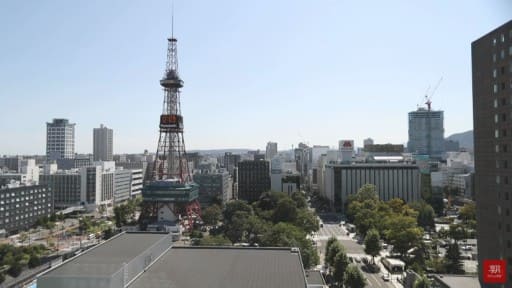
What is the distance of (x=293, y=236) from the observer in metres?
37.8

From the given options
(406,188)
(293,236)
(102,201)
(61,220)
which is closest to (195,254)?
(293,236)

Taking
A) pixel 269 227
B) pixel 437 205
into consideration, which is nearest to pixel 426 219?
pixel 437 205

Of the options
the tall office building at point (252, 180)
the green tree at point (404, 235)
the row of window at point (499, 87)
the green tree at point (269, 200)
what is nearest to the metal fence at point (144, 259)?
the row of window at point (499, 87)

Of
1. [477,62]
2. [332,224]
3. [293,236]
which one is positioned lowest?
[332,224]

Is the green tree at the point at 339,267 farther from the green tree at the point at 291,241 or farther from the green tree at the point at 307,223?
the green tree at the point at 307,223

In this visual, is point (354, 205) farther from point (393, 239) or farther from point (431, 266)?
point (431, 266)

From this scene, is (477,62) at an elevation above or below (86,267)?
above

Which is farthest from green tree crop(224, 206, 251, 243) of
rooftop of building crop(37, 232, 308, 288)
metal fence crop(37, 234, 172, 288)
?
metal fence crop(37, 234, 172, 288)

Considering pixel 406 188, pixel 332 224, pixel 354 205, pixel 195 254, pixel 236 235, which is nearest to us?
pixel 195 254

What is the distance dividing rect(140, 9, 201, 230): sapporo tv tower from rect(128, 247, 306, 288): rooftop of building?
3718 centimetres

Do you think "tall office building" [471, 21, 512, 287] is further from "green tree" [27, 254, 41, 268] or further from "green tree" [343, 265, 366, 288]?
"green tree" [27, 254, 41, 268]

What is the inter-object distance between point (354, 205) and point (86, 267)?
51.4 metres

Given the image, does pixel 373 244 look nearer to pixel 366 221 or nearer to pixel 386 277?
pixel 386 277

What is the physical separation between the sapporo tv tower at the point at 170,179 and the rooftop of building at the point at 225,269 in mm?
37178
